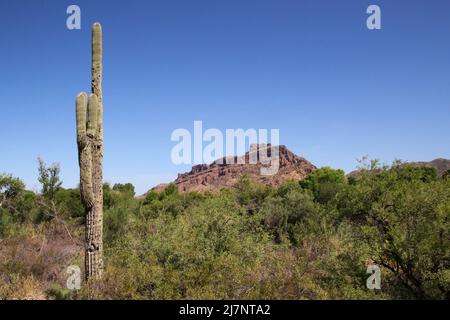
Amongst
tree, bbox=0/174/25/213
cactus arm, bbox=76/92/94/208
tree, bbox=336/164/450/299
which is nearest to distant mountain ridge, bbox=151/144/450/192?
tree, bbox=0/174/25/213

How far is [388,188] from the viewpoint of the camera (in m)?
8.91

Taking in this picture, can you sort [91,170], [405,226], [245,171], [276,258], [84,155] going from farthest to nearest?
[245,171]
[276,258]
[91,170]
[84,155]
[405,226]

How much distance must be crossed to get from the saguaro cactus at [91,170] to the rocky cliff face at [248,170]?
150ft

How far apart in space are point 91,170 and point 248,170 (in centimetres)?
5291

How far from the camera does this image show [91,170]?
28.4ft

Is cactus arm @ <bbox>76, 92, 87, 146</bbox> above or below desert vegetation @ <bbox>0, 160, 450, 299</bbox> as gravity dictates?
above

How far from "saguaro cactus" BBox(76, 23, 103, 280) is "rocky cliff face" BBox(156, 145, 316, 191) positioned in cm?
4565

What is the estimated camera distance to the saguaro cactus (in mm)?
8484

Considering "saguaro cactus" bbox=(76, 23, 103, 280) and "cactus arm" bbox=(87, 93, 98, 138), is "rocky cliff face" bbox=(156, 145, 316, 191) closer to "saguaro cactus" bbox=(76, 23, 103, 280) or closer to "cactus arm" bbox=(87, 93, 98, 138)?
"saguaro cactus" bbox=(76, 23, 103, 280)

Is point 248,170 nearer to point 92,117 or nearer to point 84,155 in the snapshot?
point 92,117

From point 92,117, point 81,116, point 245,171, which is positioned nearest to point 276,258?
point 92,117
